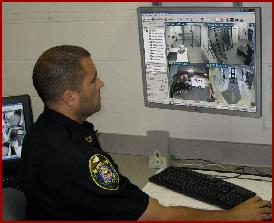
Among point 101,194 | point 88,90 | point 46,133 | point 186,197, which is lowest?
point 186,197

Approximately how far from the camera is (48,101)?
1.52 m

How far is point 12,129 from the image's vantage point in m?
2.09

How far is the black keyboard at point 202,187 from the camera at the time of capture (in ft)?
5.30

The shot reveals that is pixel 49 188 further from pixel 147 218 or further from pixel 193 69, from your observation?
pixel 193 69

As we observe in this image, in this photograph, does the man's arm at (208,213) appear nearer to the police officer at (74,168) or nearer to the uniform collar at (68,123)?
the police officer at (74,168)

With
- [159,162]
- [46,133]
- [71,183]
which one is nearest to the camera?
[71,183]

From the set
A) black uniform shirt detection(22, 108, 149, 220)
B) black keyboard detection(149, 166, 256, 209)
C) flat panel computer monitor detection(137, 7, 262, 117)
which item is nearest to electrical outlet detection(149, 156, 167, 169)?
black keyboard detection(149, 166, 256, 209)

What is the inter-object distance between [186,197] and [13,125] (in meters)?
0.86

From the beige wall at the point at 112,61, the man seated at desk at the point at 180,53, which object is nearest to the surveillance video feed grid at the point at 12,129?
the beige wall at the point at 112,61

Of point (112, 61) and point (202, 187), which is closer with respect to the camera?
point (202, 187)

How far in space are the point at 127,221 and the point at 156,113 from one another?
0.81 m

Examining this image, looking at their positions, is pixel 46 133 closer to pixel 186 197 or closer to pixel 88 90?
pixel 88 90

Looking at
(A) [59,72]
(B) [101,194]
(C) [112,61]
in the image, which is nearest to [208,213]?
(B) [101,194]

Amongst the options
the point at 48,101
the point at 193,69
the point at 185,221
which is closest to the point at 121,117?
the point at 193,69
